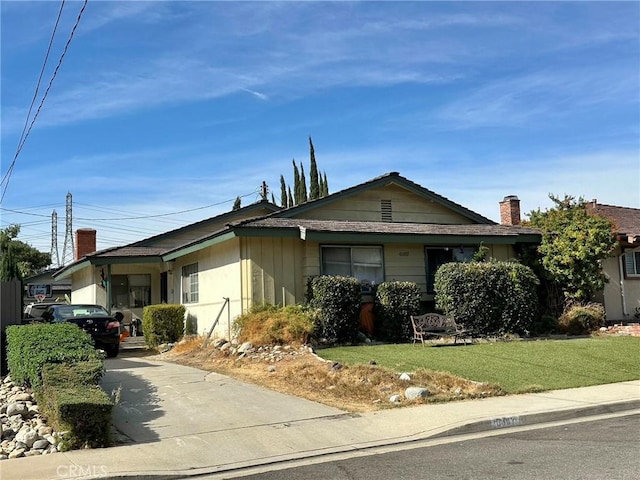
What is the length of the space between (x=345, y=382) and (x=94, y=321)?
823 centimetres

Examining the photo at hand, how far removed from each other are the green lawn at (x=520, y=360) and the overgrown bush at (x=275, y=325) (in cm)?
75

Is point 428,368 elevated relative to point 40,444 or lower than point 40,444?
elevated

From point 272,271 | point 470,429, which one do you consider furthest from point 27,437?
point 272,271

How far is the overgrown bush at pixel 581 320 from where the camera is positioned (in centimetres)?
1847

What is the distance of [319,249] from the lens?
17.5 metres

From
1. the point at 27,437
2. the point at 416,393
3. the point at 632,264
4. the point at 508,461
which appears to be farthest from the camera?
the point at 632,264

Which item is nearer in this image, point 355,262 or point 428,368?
point 428,368

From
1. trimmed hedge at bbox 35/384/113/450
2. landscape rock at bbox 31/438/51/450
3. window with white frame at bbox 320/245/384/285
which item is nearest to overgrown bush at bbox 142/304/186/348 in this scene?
window with white frame at bbox 320/245/384/285

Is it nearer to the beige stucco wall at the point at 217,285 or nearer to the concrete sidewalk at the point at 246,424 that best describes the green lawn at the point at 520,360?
the concrete sidewalk at the point at 246,424

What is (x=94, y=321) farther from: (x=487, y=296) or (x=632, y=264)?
(x=632, y=264)

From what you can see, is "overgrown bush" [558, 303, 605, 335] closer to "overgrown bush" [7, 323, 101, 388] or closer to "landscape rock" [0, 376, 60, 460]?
"overgrown bush" [7, 323, 101, 388]

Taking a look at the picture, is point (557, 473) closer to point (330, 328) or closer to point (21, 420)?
point (21, 420)

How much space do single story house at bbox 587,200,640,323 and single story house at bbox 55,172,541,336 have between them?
290 cm

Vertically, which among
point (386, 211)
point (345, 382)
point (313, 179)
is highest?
point (313, 179)
